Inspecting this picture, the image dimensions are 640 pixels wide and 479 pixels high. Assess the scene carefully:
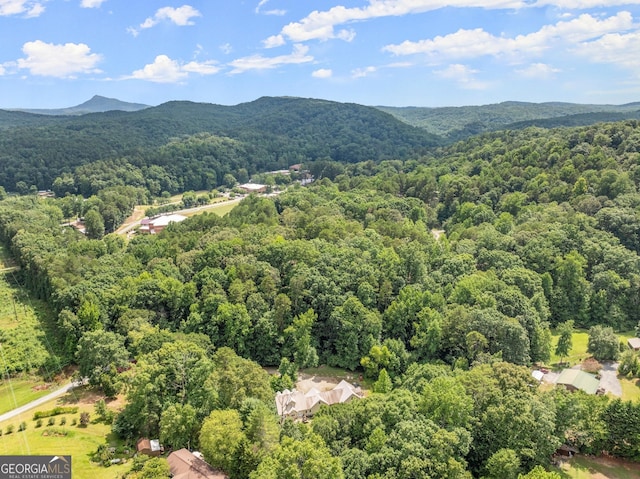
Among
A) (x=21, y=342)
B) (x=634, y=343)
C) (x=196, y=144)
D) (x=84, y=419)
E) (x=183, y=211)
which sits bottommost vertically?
(x=634, y=343)

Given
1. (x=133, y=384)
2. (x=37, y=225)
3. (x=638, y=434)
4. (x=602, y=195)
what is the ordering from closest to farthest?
(x=638, y=434) < (x=133, y=384) < (x=602, y=195) < (x=37, y=225)

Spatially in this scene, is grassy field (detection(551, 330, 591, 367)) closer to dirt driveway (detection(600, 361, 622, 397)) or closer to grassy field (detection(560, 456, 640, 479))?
dirt driveway (detection(600, 361, 622, 397))

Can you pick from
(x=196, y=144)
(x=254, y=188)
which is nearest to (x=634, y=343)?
(x=254, y=188)

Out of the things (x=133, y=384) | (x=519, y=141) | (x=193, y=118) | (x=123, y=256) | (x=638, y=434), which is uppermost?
(x=193, y=118)

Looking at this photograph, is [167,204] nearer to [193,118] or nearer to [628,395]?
[628,395]

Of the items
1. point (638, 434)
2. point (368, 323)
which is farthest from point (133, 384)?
point (638, 434)

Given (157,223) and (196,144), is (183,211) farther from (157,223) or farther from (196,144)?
(196,144)

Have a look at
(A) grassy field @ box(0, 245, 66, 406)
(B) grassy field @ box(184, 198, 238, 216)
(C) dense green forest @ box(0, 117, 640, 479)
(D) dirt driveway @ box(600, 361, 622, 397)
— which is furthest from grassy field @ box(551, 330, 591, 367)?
(B) grassy field @ box(184, 198, 238, 216)
